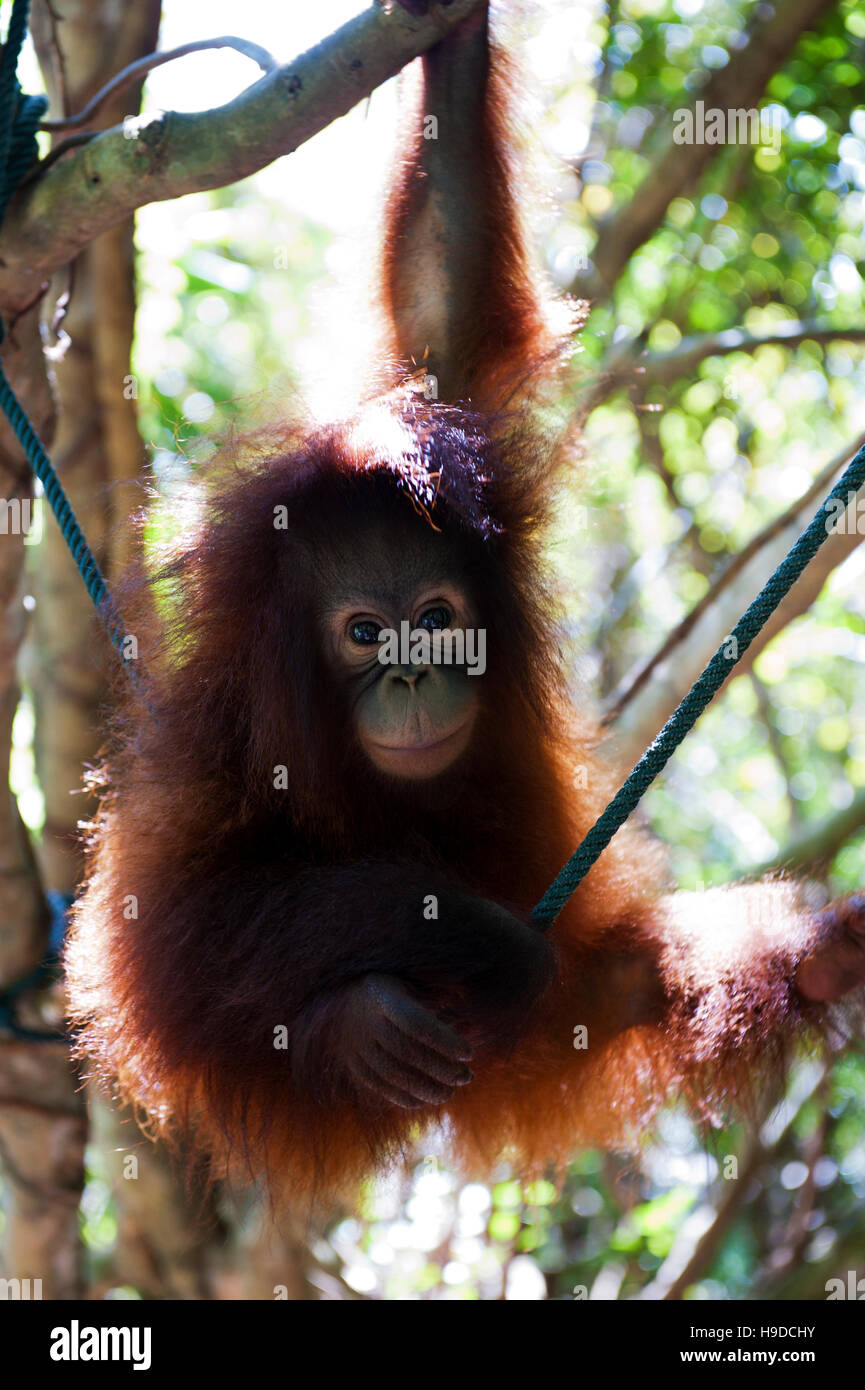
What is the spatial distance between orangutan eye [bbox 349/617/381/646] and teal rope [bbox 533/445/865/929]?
1.78ft

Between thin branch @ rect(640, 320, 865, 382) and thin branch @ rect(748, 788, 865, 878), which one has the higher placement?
thin branch @ rect(640, 320, 865, 382)

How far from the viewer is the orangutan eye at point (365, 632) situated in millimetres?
2199

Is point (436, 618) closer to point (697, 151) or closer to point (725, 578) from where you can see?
point (725, 578)

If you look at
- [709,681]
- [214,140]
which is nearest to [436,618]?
[709,681]

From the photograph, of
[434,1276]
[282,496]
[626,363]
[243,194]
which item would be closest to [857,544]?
[626,363]

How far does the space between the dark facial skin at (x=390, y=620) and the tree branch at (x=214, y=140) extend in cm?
70

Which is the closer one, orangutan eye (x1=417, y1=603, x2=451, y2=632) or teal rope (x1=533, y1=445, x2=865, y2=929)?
teal rope (x1=533, y1=445, x2=865, y2=929)

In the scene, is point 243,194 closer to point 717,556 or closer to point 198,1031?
point 717,556

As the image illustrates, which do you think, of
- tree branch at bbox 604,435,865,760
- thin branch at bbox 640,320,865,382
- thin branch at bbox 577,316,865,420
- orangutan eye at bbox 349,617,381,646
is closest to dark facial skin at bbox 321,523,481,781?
orangutan eye at bbox 349,617,381,646

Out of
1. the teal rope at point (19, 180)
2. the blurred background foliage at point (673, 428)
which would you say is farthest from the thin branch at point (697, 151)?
the teal rope at point (19, 180)

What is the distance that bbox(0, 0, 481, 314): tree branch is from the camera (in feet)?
7.07

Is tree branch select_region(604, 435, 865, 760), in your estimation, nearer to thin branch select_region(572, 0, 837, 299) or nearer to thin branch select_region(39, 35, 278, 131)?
thin branch select_region(572, 0, 837, 299)

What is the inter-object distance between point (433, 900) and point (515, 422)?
0.96 metres

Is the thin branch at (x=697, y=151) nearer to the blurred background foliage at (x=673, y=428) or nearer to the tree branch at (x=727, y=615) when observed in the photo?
the blurred background foliage at (x=673, y=428)
